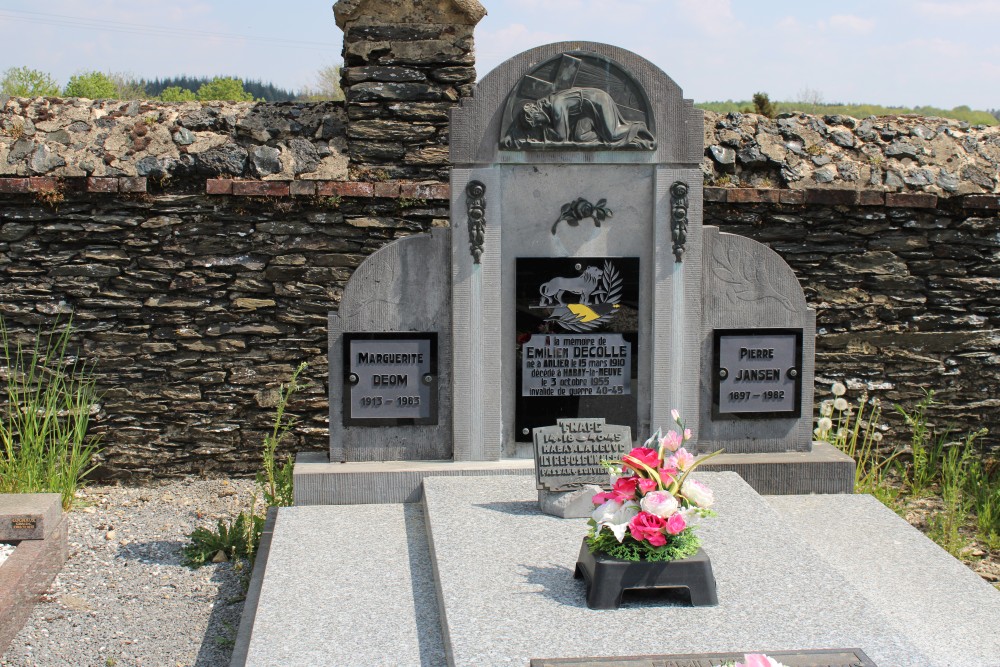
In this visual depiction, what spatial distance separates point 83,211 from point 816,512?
5470 millimetres

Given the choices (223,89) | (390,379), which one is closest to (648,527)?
(390,379)

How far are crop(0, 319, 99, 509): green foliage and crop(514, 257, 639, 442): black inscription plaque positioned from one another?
3358 millimetres

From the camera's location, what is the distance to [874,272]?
7.92 meters

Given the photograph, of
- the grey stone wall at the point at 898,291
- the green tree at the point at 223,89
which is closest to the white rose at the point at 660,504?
the grey stone wall at the point at 898,291

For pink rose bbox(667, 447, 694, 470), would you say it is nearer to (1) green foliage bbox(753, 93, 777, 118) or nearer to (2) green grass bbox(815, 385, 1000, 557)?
(2) green grass bbox(815, 385, 1000, 557)

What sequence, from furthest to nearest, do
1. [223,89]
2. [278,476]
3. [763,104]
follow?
[223,89], [763,104], [278,476]

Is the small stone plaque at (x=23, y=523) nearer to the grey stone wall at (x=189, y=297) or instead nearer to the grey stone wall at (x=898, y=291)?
the grey stone wall at (x=189, y=297)

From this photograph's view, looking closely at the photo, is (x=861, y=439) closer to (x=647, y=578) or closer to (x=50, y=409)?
(x=647, y=578)

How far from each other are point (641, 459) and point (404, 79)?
4583 millimetres

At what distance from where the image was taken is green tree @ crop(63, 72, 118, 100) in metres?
19.0

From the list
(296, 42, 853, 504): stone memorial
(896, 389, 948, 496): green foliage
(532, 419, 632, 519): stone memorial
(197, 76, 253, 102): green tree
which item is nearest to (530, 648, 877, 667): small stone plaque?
(532, 419, 632, 519): stone memorial

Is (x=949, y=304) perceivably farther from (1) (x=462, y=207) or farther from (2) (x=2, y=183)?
(2) (x=2, y=183)

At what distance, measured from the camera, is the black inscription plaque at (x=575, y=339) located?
563 cm

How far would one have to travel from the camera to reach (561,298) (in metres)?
5.64
